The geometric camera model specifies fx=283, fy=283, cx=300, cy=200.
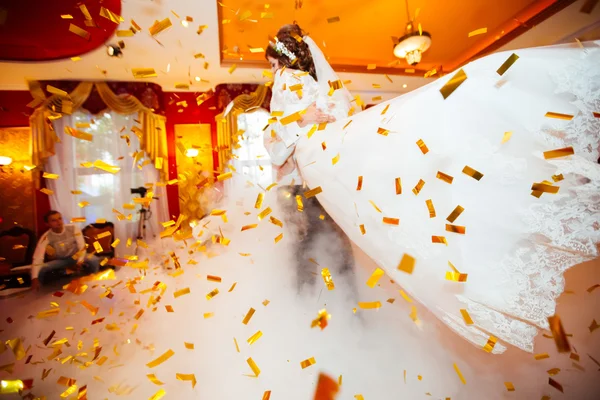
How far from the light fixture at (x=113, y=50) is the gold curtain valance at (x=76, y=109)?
3.26 feet

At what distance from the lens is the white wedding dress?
2.19 ft

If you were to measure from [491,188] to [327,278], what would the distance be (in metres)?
0.85

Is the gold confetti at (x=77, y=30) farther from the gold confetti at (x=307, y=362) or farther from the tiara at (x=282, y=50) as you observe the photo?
the gold confetti at (x=307, y=362)

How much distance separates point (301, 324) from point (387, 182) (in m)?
0.78

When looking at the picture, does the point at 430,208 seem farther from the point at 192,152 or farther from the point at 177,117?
the point at 177,117

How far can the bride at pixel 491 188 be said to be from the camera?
2.19 ft

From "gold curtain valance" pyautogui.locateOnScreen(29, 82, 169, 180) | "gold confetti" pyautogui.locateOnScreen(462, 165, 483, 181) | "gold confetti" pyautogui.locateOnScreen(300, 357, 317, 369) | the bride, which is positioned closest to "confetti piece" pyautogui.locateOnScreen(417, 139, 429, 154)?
the bride

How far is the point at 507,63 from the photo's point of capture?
68 centimetres

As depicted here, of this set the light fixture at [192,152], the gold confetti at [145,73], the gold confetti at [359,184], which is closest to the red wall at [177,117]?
the light fixture at [192,152]

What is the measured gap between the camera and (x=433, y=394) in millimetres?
1095

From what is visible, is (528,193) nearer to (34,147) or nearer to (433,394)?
(433,394)

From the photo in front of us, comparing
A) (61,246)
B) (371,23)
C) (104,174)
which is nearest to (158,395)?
(61,246)

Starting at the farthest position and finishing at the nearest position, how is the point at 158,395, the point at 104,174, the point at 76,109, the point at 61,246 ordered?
1. the point at 104,174
2. the point at 76,109
3. the point at 61,246
4. the point at 158,395

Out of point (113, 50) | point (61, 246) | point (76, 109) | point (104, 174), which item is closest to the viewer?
point (61, 246)
